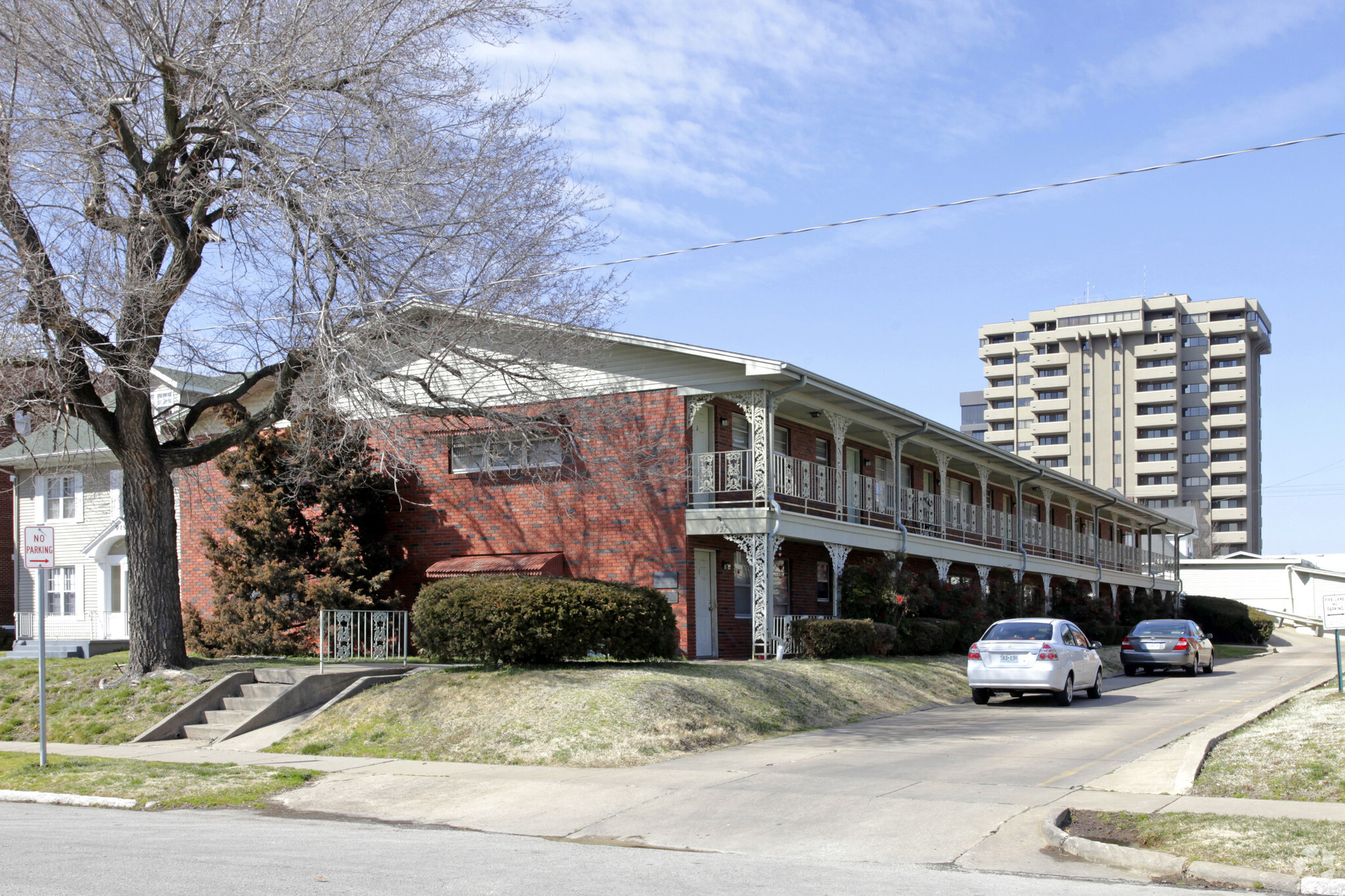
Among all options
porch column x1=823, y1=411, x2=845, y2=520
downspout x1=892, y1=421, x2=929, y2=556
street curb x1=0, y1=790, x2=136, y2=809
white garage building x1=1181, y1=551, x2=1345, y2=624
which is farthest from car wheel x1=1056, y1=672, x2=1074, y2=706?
white garage building x1=1181, y1=551, x2=1345, y2=624

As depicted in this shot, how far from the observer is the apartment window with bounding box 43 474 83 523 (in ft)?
110

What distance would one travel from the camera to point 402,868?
8.13 metres

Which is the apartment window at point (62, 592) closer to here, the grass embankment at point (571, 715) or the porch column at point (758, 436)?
the porch column at point (758, 436)

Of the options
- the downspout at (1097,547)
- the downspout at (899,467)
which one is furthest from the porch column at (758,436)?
the downspout at (1097,547)

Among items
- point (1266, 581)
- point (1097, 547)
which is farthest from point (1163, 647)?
point (1266, 581)

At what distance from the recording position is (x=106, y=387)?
59.0ft

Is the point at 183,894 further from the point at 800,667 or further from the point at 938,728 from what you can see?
the point at 800,667

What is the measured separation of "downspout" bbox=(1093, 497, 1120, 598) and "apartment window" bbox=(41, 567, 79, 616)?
3233 centimetres

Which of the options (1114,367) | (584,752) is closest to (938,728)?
(584,752)

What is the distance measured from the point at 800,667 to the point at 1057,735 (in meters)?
5.08

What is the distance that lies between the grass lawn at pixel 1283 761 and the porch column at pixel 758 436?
9.45 m

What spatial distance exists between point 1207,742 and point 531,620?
8377 mm

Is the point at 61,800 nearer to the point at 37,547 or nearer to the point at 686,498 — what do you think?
the point at 37,547

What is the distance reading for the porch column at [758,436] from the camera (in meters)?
22.6
